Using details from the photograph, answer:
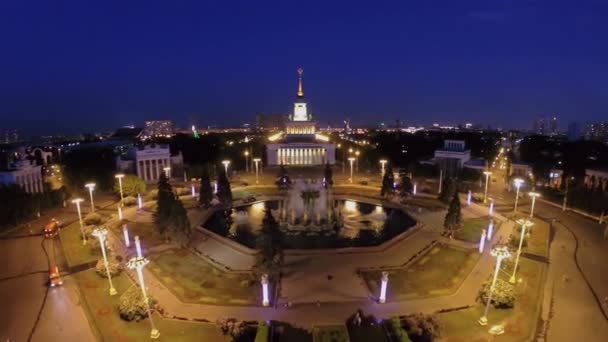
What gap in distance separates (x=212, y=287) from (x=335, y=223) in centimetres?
1918

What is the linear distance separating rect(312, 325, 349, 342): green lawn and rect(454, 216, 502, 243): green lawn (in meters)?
21.7

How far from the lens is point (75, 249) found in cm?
3444

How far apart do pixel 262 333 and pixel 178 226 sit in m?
17.3

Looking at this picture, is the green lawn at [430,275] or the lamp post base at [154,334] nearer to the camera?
the lamp post base at [154,334]

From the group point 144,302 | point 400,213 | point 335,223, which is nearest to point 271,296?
point 144,302

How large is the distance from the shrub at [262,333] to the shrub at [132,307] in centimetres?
804

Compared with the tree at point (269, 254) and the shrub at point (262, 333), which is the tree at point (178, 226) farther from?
the shrub at point (262, 333)

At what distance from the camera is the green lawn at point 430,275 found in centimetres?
2566

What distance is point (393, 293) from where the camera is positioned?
25.3m

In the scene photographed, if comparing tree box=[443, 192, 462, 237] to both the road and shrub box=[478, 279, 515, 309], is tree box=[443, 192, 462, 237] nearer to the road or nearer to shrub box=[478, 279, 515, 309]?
Answer: shrub box=[478, 279, 515, 309]

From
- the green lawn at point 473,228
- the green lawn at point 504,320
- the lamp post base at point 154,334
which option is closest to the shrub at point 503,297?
the green lawn at point 504,320

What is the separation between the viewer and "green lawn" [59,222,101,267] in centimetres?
3195

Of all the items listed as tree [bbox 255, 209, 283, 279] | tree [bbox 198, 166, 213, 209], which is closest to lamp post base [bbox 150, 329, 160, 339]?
tree [bbox 255, 209, 283, 279]

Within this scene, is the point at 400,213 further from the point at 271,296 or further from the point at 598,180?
the point at 598,180
